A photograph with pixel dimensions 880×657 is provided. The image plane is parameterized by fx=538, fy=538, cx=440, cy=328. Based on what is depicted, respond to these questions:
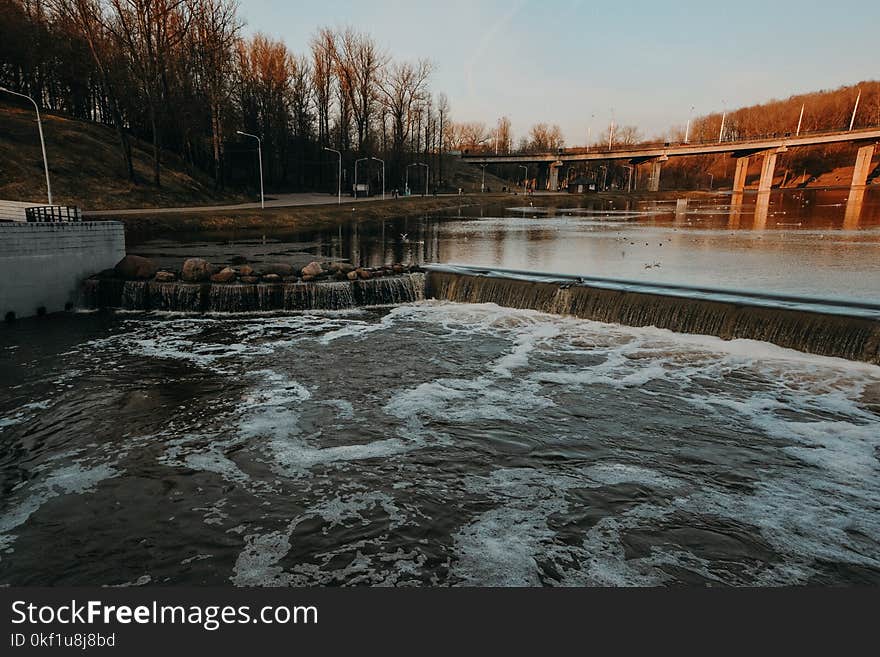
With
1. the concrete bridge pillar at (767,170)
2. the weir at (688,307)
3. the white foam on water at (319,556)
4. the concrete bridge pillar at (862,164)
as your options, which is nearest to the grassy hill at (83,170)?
the weir at (688,307)

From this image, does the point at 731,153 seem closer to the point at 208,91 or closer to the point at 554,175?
the point at 554,175

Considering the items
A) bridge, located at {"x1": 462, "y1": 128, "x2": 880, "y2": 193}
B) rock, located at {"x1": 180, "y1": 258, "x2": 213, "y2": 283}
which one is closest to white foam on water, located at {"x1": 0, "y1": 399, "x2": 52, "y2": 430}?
rock, located at {"x1": 180, "y1": 258, "x2": 213, "y2": 283}

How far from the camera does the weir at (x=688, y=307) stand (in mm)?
13953

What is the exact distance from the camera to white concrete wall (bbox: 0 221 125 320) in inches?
690

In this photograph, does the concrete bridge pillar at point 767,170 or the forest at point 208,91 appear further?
the concrete bridge pillar at point 767,170

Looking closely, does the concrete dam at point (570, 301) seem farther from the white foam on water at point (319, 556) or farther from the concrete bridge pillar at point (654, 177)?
the concrete bridge pillar at point (654, 177)

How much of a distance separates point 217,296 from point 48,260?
5.77m

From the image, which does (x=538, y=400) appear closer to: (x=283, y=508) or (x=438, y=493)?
(x=438, y=493)

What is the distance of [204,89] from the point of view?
→ 187 ft

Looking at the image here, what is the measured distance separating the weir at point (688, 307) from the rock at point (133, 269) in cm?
1105

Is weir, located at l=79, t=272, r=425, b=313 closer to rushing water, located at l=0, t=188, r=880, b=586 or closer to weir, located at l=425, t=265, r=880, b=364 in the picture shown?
rushing water, located at l=0, t=188, r=880, b=586

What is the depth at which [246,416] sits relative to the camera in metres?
10.8

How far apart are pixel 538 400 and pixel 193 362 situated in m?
8.98

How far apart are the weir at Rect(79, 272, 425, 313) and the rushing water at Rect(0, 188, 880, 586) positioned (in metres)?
3.80
